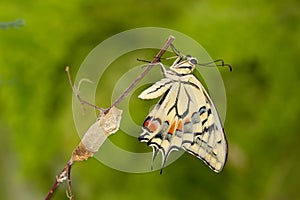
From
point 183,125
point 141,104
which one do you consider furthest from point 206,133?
point 141,104

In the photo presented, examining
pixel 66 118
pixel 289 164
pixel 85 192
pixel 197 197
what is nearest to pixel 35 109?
pixel 66 118

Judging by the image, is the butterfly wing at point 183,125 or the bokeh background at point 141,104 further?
the bokeh background at point 141,104

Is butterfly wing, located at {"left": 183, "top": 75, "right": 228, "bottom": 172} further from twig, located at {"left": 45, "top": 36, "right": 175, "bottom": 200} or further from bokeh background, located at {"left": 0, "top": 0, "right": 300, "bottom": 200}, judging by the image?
bokeh background, located at {"left": 0, "top": 0, "right": 300, "bottom": 200}

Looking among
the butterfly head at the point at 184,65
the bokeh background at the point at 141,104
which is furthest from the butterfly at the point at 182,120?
the bokeh background at the point at 141,104

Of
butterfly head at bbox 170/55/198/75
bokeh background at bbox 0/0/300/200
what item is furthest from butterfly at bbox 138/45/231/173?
bokeh background at bbox 0/0/300/200

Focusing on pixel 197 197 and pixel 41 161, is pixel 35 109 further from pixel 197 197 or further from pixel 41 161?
pixel 197 197

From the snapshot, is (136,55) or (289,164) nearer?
(136,55)

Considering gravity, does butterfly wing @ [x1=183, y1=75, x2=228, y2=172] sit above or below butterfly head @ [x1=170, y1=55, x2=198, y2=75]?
below

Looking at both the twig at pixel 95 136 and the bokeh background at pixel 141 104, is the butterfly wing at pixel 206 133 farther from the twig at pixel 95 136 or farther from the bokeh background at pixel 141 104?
the bokeh background at pixel 141 104
